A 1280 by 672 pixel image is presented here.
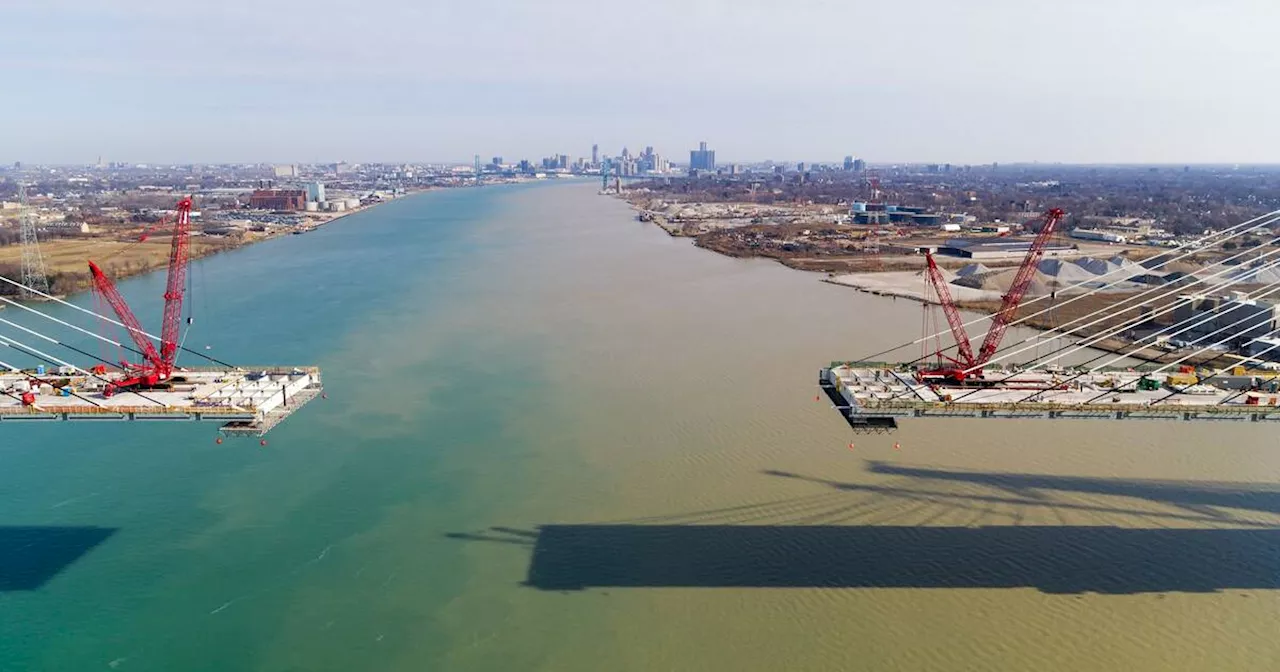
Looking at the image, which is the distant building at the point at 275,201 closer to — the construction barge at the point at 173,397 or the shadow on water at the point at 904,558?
the construction barge at the point at 173,397

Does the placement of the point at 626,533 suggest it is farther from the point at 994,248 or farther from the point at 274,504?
the point at 994,248

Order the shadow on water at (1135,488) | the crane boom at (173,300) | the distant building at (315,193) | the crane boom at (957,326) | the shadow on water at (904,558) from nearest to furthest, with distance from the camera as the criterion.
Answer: the shadow on water at (904,558) → the shadow on water at (1135,488) → the crane boom at (173,300) → the crane boom at (957,326) → the distant building at (315,193)

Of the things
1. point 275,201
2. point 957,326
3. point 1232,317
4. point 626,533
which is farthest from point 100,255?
point 1232,317

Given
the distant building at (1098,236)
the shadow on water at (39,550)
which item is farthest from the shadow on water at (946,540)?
the distant building at (1098,236)

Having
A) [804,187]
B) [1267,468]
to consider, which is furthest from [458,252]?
[804,187]

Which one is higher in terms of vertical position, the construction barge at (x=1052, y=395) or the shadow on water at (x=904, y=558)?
the construction barge at (x=1052, y=395)

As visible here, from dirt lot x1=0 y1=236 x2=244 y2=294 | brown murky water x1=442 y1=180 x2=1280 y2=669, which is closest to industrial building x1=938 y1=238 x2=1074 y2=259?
brown murky water x1=442 y1=180 x2=1280 y2=669

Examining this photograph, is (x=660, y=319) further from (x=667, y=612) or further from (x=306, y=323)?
(x=667, y=612)
